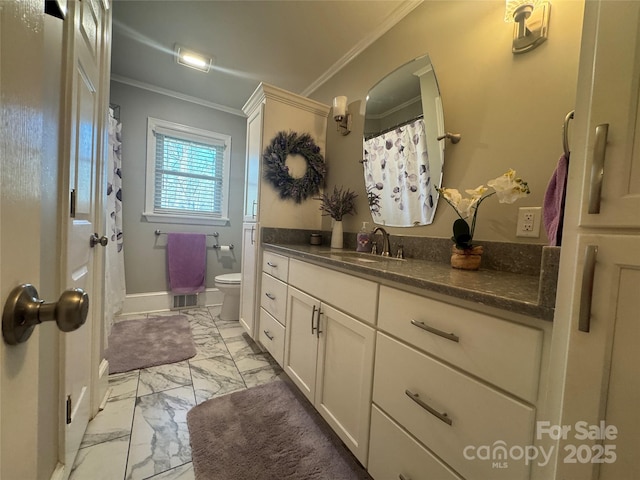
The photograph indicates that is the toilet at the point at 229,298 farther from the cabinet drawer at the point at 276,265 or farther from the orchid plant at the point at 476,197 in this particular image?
the orchid plant at the point at 476,197

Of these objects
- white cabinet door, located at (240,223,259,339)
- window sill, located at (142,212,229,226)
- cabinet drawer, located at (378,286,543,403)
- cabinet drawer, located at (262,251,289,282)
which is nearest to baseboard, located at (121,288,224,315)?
window sill, located at (142,212,229,226)

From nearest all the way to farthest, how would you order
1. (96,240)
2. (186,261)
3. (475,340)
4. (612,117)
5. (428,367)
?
(612,117) → (475,340) → (428,367) → (96,240) → (186,261)

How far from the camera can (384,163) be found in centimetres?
177

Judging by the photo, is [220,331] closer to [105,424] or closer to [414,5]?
[105,424]

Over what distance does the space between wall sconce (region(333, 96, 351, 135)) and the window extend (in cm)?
166

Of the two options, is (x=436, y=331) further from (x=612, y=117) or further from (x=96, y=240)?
(x=96, y=240)

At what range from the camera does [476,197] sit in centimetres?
111

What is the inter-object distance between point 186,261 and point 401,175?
2.48m

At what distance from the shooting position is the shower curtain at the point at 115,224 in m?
2.17

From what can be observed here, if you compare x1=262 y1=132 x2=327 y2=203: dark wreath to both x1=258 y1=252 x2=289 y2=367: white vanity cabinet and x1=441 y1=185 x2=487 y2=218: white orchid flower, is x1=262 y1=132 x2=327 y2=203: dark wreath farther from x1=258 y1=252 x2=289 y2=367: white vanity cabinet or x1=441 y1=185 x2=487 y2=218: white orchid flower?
x1=441 y1=185 x2=487 y2=218: white orchid flower

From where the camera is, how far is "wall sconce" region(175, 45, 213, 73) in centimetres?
213

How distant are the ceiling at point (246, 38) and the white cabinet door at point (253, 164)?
49 centimetres

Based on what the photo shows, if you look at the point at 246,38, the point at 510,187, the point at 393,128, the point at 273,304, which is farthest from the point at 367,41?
the point at 273,304

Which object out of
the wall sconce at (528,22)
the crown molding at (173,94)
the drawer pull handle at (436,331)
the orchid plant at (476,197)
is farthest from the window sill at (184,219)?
the wall sconce at (528,22)
